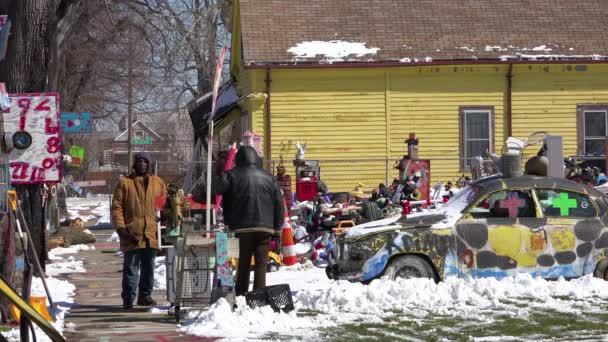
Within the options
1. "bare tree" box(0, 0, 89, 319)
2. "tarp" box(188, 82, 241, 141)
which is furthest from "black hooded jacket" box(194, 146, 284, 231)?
"tarp" box(188, 82, 241, 141)

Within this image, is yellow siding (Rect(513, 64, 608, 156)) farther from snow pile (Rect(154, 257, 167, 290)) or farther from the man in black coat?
the man in black coat

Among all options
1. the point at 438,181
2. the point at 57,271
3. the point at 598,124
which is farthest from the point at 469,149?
the point at 57,271

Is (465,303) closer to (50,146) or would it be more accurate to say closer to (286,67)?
(50,146)

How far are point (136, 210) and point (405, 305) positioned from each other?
11.4 feet

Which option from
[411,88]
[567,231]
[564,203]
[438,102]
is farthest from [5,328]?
[438,102]

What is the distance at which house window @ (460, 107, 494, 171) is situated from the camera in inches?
1167

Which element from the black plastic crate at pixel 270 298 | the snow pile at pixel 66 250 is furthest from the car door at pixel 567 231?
the snow pile at pixel 66 250

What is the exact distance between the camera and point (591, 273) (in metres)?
13.9

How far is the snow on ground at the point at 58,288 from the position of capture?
10837 millimetres

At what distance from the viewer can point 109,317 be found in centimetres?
1267

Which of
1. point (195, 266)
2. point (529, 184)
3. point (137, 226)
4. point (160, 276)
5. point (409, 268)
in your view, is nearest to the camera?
point (195, 266)

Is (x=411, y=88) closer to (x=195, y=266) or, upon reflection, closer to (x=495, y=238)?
(x=495, y=238)

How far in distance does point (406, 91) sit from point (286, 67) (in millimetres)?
3236

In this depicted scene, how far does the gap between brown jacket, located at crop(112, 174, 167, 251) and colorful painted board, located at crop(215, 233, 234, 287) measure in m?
A: 1.88
